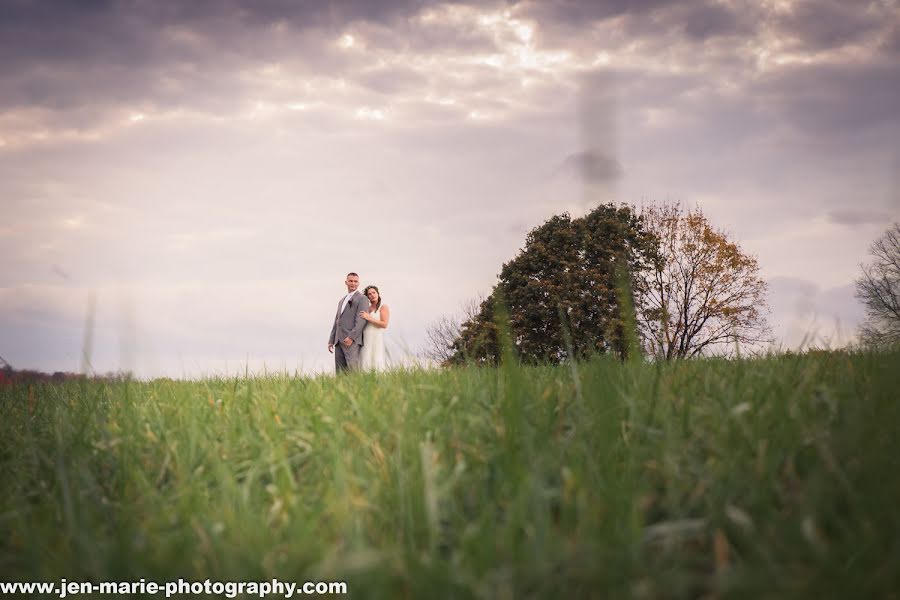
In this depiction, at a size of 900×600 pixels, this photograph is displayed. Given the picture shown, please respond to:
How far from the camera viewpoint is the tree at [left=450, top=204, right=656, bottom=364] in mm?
25484

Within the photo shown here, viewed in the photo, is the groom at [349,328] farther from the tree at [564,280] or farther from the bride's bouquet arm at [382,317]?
the tree at [564,280]

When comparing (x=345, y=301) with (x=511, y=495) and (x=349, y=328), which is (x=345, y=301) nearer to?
(x=349, y=328)

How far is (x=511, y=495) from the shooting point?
2.82 m

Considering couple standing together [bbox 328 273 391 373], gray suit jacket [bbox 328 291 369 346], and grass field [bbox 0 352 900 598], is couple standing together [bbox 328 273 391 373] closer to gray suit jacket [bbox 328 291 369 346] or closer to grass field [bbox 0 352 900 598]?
gray suit jacket [bbox 328 291 369 346]

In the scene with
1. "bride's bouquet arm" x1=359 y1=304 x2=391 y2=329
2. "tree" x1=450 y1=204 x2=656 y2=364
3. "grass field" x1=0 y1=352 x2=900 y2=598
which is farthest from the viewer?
"tree" x1=450 y1=204 x2=656 y2=364

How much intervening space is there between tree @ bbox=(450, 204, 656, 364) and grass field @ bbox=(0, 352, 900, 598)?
20.9 m

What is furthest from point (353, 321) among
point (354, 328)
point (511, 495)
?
point (511, 495)

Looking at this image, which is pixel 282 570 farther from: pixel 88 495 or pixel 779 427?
pixel 779 427

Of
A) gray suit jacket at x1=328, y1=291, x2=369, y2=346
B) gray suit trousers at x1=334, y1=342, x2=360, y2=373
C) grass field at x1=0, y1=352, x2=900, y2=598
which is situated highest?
gray suit jacket at x1=328, y1=291, x2=369, y2=346

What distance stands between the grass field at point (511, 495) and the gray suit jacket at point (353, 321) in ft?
40.7

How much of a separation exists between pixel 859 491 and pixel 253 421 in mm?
3691

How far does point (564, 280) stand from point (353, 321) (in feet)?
37.9

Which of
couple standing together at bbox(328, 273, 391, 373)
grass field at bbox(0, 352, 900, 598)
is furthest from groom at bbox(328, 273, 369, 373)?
grass field at bbox(0, 352, 900, 598)

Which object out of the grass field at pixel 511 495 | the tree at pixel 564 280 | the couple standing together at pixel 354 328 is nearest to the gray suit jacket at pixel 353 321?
the couple standing together at pixel 354 328
